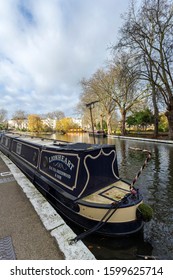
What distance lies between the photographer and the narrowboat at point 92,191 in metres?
2.75

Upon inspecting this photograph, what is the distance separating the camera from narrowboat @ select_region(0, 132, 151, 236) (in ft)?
9.04

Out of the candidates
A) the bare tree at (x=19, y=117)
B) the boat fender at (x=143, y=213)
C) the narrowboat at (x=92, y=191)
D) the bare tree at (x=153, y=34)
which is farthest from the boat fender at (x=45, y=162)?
the bare tree at (x=19, y=117)

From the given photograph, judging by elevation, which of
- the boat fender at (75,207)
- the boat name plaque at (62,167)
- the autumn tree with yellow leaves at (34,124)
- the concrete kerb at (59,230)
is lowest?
the concrete kerb at (59,230)

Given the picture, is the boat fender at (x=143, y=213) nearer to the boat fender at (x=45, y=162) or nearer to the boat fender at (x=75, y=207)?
the boat fender at (x=75, y=207)

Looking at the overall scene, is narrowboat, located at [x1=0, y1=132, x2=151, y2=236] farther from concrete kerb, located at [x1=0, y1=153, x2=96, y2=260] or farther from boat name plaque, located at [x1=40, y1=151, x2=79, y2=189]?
concrete kerb, located at [x1=0, y1=153, x2=96, y2=260]

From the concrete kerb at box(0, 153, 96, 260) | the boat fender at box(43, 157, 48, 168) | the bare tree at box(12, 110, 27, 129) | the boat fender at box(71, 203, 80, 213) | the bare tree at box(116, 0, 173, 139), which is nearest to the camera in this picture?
the concrete kerb at box(0, 153, 96, 260)

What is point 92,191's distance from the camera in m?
3.28

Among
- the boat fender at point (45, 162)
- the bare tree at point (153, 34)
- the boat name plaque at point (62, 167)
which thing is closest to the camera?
the boat name plaque at point (62, 167)

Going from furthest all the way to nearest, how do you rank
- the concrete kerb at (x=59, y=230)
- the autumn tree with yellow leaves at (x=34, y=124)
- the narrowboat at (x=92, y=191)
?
the autumn tree with yellow leaves at (x=34, y=124)
the narrowboat at (x=92, y=191)
the concrete kerb at (x=59, y=230)

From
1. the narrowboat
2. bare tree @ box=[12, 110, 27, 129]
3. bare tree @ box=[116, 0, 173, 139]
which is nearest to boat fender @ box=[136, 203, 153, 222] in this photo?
the narrowboat

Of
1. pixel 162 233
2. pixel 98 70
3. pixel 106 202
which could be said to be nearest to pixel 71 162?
pixel 106 202

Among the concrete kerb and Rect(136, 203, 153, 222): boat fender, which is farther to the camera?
Rect(136, 203, 153, 222): boat fender

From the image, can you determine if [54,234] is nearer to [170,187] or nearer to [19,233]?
[19,233]

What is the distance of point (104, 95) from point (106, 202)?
93.8 ft
